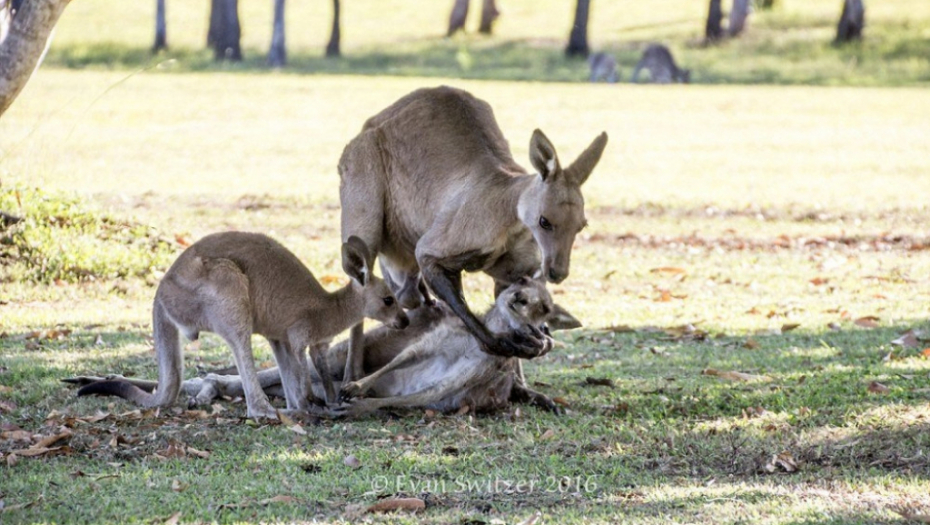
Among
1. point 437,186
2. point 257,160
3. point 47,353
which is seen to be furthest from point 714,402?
point 257,160

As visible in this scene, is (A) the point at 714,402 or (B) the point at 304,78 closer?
(A) the point at 714,402

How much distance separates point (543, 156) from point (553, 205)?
247 mm

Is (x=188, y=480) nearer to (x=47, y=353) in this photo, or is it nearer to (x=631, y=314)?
(x=47, y=353)

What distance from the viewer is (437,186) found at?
6.85 m

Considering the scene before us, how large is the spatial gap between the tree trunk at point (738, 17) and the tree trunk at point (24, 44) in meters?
36.9

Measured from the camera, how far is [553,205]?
607 cm

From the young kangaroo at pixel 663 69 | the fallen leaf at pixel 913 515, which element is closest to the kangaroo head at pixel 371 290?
the fallen leaf at pixel 913 515

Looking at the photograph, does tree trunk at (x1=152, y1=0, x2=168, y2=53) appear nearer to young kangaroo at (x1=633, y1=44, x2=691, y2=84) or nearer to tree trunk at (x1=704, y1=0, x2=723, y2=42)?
young kangaroo at (x1=633, y1=44, x2=691, y2=84)

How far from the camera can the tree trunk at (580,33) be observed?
3725cm

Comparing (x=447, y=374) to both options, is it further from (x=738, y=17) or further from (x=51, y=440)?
(x=738, y=17)

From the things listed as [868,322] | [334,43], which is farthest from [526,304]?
[334,43]

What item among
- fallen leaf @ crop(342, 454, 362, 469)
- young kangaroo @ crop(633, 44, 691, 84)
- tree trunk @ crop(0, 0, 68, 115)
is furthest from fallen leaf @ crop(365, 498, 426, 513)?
young kangaroo @ crop(633, 44, 691, 84)

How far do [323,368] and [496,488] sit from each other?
1688mm

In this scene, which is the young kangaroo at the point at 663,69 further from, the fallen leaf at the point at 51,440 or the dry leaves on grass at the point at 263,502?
the dry leaves on grass at the point at 263,502
